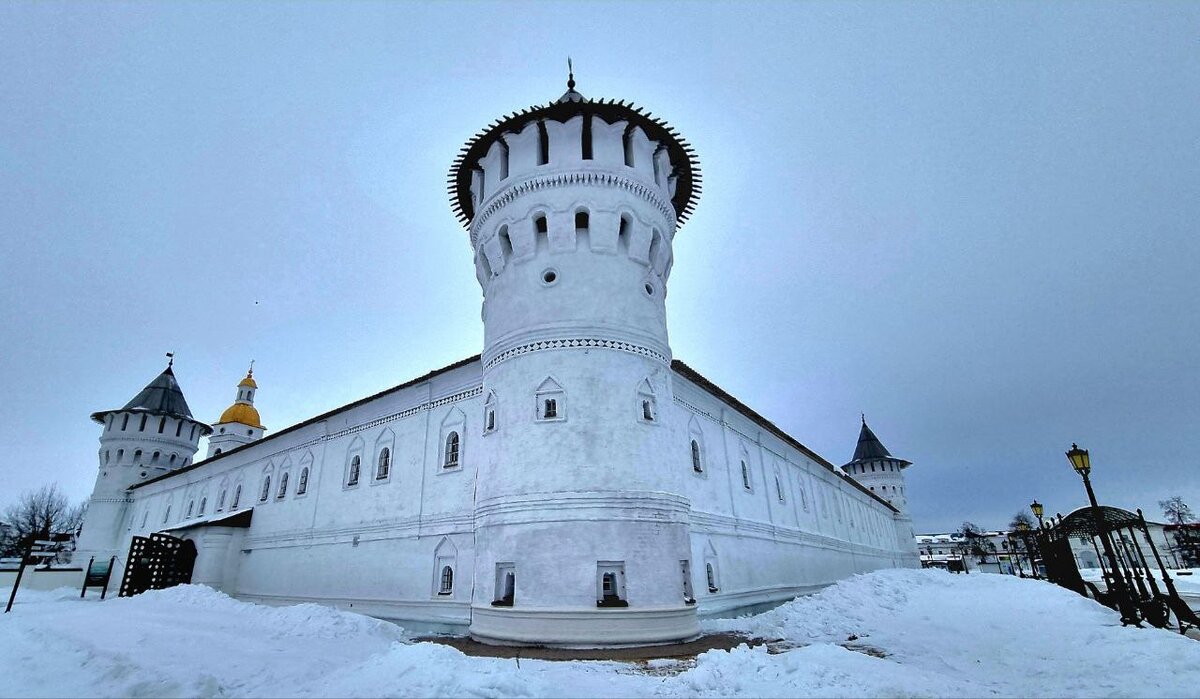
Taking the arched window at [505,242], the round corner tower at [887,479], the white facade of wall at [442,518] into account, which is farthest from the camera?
the round corner tower at [887,479]

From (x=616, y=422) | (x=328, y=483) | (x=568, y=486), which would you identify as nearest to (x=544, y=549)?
(x=568, y=486)

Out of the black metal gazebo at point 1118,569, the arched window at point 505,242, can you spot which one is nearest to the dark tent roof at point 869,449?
the black metal gazebo at point 1118,569

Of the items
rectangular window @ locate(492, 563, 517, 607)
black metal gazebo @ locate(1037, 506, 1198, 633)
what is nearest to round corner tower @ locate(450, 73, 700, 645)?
rectangular window @ locate(492, 563, 517, 607)

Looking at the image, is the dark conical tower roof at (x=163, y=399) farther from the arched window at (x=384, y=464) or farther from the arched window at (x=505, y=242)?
the arched window at (x=505, y=242)

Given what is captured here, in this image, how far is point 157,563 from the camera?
22.0m

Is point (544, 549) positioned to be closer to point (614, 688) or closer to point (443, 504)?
point (614, 688)

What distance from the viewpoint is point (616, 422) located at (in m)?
12.2

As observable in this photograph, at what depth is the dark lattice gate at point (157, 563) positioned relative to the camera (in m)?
21.4

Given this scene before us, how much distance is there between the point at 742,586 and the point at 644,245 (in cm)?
1120

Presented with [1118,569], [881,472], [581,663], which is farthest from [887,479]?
[581,663]

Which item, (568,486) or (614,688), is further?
(568,486)

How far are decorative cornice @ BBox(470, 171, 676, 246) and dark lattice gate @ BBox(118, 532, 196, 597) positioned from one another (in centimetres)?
1919

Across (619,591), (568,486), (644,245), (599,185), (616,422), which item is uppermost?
(599,185)

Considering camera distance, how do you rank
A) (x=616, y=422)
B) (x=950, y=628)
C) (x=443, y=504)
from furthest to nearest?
(x=443, y=504), (x=950, y=628), (x=616, y=422)
